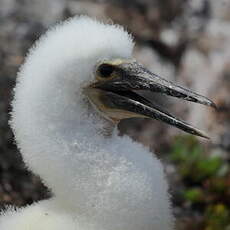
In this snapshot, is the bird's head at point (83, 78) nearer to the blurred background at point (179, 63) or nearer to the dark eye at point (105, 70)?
the dark eye at point (105, 70)

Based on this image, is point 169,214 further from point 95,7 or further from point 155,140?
point 95,7

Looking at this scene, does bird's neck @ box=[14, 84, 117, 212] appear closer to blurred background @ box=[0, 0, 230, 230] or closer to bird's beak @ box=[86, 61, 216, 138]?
bird's beak @ box=[86, 61, 216, 138]

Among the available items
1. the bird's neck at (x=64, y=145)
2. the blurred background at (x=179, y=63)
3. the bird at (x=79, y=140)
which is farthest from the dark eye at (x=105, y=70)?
the blurred background at (x=179, y=63)

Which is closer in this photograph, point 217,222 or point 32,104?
point 32,104

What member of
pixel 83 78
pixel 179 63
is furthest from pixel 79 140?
Result: pixel 179 63

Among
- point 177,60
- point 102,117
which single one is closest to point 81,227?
point 102,117

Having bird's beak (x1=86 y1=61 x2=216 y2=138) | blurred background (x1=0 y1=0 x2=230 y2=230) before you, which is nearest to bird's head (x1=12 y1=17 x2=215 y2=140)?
bird's beak (x1=86 y1=61 x2=216 y2=138)
